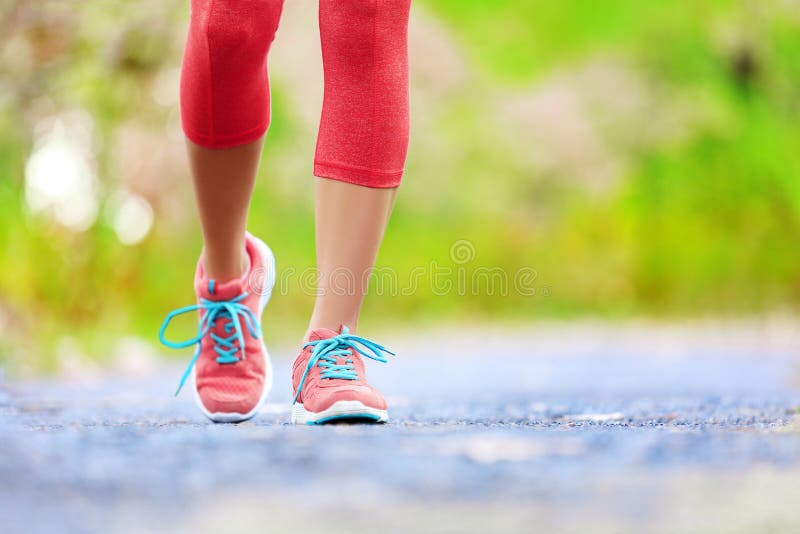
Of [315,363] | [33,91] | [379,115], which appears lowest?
[315,363]

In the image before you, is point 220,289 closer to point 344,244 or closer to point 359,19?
point 344,244

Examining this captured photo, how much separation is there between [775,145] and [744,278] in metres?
1.36

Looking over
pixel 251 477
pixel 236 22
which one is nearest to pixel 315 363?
pixel 236 22

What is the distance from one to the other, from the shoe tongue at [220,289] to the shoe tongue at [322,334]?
0.59 ft

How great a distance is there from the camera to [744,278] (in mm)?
10719

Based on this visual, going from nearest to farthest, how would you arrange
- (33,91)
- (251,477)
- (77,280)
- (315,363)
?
(251,477), (315,363), (33,91), (77,280)

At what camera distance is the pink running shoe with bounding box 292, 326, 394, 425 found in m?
1.48

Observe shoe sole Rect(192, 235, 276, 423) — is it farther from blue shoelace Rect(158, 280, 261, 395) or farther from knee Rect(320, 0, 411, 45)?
knee Rect(320, 0, 411, 45)

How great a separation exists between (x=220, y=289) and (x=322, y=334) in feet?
0.69

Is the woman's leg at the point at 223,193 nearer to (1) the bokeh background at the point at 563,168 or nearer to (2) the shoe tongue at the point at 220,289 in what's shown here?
(2) the shoe tongue at the point at 220,289

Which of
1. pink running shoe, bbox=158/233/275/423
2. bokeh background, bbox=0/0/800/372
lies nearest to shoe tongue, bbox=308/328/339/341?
pink running shoe, bbox=158/233/275/423

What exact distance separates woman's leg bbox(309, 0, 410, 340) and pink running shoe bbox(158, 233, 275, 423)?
0.48ft

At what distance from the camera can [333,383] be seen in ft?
5.02

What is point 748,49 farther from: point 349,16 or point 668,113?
point 349,16
